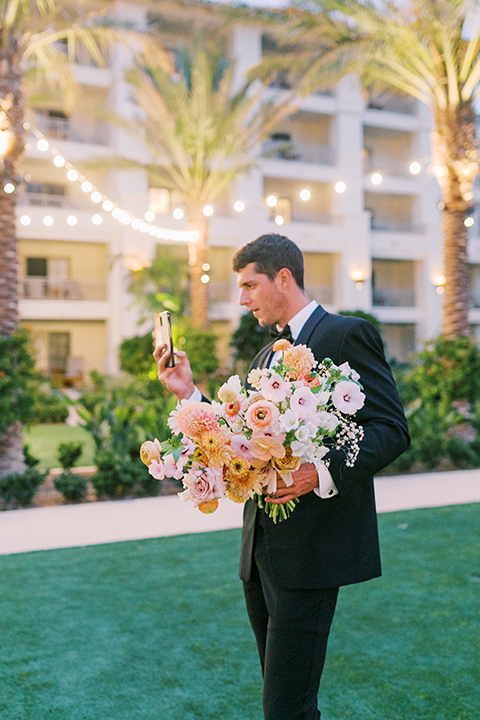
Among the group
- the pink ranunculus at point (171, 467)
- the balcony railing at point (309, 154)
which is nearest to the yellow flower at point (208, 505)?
the pink ranunculus at point (171, 467)

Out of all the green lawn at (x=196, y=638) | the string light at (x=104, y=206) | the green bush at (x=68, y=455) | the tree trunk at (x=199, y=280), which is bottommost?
the green lawn at (x=196, y=638)

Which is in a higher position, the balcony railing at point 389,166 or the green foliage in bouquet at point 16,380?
the balcony railing at point 389,166

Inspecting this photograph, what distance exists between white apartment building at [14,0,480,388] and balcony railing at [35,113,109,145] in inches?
2.0

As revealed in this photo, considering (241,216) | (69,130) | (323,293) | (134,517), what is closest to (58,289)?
(69,130)

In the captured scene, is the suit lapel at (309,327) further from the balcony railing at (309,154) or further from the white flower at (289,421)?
the balcony railing at (309,154)

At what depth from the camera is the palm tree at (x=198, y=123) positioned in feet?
59.5

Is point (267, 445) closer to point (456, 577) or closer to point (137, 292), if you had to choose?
point (456, 577)

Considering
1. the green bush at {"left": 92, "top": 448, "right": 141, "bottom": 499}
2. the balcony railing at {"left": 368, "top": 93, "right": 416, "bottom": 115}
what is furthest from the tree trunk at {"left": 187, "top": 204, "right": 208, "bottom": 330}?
the balcony railing at {"left": 368, "top": 93, "right": 416, "bottom": 115}

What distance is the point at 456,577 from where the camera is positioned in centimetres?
574

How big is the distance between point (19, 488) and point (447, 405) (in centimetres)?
749

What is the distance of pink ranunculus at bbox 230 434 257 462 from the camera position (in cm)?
209

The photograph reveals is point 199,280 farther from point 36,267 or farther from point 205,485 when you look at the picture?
point 205,485

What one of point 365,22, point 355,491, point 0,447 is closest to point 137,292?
point 365,22

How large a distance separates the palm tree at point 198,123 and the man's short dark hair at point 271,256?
1614 centimetres
